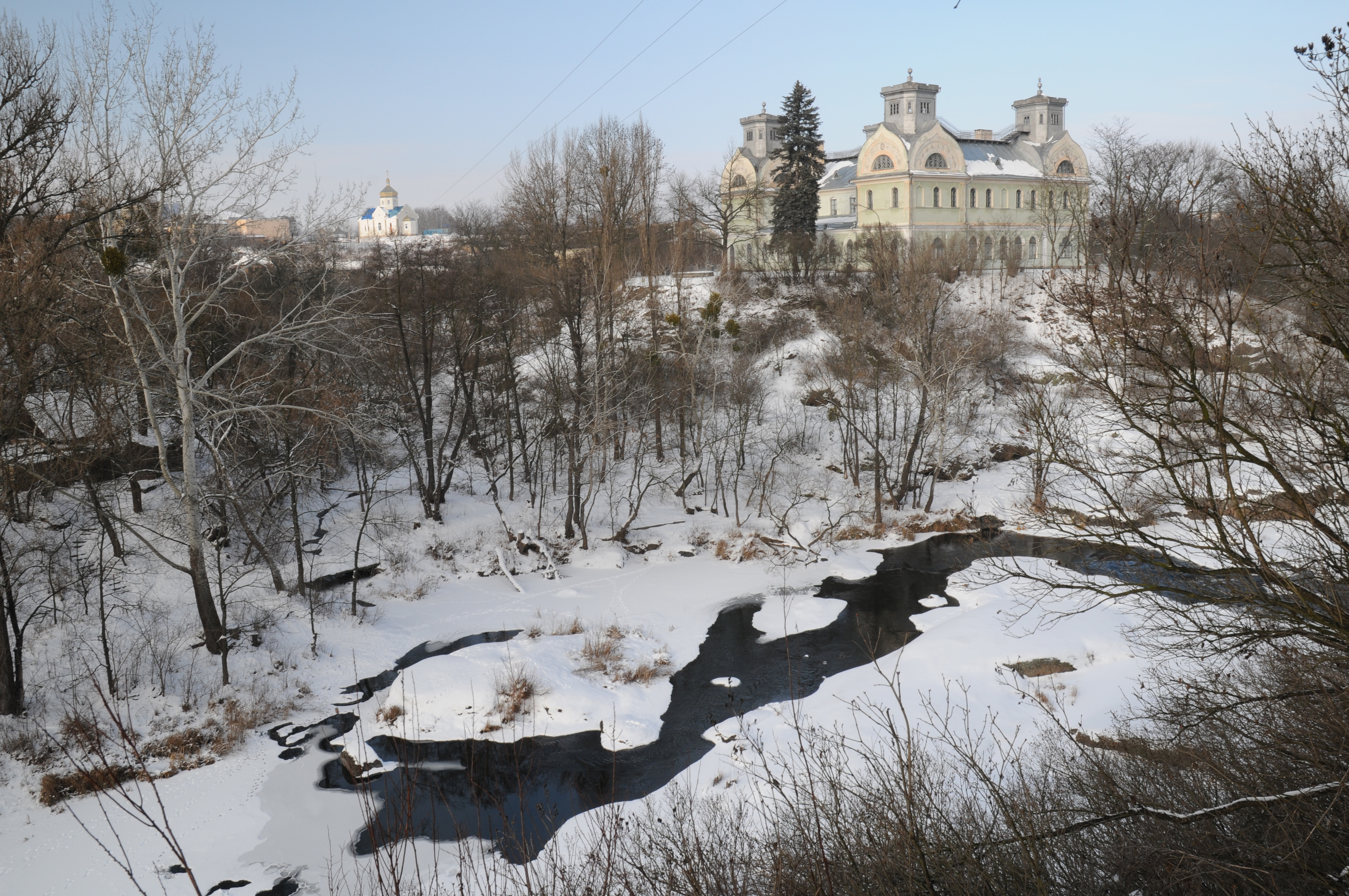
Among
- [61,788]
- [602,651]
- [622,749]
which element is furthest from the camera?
[602,651]

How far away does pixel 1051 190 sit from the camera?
41.7 metres

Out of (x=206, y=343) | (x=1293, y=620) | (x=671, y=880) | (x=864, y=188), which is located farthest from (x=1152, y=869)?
(x=864, y=188)

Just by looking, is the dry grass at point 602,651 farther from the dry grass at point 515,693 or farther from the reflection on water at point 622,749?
the dry grass at point 515,693

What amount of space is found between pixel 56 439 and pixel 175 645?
490 cm

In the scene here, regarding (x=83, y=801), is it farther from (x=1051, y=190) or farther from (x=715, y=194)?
(x=1051, y=190)

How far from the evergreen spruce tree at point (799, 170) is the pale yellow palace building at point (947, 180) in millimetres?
1676

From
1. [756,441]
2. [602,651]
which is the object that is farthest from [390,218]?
[602,651]

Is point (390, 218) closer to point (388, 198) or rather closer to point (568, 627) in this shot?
point (388, 198)

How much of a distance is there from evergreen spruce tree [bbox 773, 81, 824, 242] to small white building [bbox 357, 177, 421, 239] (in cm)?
5650

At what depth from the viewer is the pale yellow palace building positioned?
47.3 metres

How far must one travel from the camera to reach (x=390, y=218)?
91.9 meters

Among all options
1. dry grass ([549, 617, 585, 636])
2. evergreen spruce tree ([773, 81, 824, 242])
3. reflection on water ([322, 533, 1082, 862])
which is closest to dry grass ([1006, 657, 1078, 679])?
reflection on water ([322, 533, 1082, 862])

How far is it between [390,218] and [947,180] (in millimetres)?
65633

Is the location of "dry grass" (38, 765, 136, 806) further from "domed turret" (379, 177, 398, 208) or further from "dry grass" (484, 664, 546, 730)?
"domed turret" (379, 177, 398, 208)
